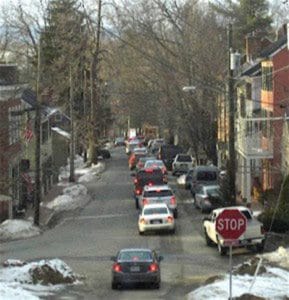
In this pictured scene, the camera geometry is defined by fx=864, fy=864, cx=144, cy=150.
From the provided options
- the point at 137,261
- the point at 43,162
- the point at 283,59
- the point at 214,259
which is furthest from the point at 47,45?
the point at 137,261

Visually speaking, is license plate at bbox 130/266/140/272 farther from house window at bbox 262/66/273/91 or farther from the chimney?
the chimney

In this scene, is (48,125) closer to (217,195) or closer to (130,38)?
(130,38)

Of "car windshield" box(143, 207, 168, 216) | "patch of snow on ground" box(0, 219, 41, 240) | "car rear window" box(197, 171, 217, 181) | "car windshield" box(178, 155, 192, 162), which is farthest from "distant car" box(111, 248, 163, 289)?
"car windshield" box(178, 155, 192, 162)

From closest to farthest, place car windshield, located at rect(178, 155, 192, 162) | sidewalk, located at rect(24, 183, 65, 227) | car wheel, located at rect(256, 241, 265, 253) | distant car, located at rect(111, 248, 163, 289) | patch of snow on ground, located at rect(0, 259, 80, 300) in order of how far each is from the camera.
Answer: patch of snow on ground, located at rect(0, 259, 80, 300)
distant car, located at rect(111, 248, 163, 289)
car wheel, located at rect(256, 241, 265, 253)
sidewalk, located at rect(24, 183, 65, 227)
car windshield, located at rect(178, 155, 192, 162)

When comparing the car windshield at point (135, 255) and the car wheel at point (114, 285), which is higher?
the car windshield at point (135, 255)

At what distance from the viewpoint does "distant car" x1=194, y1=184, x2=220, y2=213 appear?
45.1 m

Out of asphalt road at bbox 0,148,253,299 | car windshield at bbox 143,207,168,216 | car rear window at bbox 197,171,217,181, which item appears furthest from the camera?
car rear window at bbox 197,171,217,181

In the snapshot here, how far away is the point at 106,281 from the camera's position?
27.6 m

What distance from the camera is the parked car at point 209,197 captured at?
44.9 meters

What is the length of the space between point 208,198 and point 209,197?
145mm

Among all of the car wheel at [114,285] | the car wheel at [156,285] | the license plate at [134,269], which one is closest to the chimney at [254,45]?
the car wheel at [156,285]

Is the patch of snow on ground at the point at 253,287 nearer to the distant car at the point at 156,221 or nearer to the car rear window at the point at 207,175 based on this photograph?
the distant car at the point at 156,221

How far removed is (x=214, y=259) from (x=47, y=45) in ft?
202

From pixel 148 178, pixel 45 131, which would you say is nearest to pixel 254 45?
pixel 148 178
